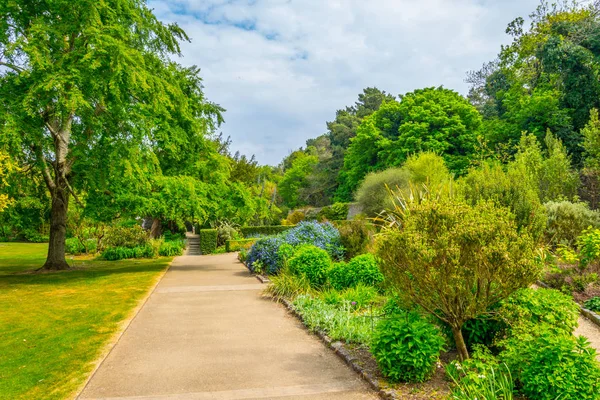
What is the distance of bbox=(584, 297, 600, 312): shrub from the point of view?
774cm

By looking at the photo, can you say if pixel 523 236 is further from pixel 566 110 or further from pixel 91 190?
pixel 566 110

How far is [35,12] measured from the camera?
44.6 ft

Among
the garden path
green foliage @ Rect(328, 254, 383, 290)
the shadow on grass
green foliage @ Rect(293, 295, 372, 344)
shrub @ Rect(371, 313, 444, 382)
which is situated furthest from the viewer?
the shadow on grass

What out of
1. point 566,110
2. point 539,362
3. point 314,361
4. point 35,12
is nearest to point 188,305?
point 314,361

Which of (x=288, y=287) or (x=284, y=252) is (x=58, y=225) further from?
(x=288, y=287)

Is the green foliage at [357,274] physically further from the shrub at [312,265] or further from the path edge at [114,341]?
the path edge at [114,341]

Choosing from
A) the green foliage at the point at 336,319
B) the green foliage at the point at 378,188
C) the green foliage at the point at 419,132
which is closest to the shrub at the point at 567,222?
the green foliage at the point at 336,319

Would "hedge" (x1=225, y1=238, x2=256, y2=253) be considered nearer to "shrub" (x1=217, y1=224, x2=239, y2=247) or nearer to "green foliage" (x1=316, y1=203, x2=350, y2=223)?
"shrub" (x1=217, y1=224, x2=239, y2=247)

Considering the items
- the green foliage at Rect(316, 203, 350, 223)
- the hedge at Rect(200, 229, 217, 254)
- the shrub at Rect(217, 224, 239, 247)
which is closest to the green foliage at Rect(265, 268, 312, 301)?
the hedge at Rect(200, 229, 217, 254)

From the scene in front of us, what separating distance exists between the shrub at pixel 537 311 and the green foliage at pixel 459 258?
38cm

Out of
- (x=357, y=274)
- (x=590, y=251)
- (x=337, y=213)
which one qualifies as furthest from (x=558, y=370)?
(x=337, y=213)

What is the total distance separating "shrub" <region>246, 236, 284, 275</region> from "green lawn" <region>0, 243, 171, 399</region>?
10.8ft

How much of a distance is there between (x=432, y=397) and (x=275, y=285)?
6.76m

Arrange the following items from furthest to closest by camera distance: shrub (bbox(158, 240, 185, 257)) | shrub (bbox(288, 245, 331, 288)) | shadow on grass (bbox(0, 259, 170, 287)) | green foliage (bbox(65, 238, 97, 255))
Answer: green foliage (bbox(65, 238, 97, 255)), shrub (bbox(158, 240, 185, 257)), shadow on grass (bbox(0, 259, 170, 287)), shrub (bbox(288, 245, 331, 288))
